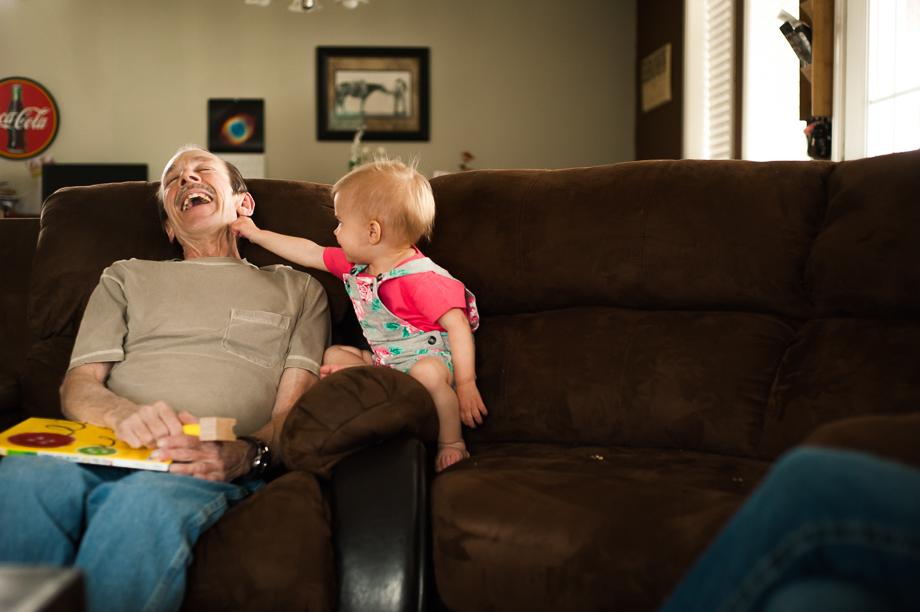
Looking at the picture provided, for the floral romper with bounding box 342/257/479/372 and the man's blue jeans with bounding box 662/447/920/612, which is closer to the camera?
the man's blue jeans with bounding box 662/447/920/612

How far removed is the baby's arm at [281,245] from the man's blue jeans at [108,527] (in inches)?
29.1

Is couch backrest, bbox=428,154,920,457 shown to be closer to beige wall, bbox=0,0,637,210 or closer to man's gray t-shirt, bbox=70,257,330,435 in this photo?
man's gray t-shirt, bbox=70,257,330,435

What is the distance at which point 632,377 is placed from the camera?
1505mm

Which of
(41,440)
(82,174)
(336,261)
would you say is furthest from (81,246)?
(82,174)

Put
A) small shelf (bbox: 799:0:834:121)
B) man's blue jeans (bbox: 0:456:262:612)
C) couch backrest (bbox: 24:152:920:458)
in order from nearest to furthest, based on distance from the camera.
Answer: man's blue jeans (bbox: 0:456:262:612), couch backrest (bbox: 24:152:920:458), small shelf (bbox: 799:0:834:121)

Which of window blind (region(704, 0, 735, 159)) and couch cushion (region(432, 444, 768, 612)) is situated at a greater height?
window blind (region(704, 0, 735, 159))

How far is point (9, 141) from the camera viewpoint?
4.47 m

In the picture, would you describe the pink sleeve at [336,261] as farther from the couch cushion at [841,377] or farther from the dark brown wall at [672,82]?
the dark brown wall at [672,82]

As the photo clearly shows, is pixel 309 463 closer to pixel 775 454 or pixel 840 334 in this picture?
pixel 775 454

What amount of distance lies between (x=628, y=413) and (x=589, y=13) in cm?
384

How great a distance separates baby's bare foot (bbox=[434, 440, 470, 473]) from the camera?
136 centimetres

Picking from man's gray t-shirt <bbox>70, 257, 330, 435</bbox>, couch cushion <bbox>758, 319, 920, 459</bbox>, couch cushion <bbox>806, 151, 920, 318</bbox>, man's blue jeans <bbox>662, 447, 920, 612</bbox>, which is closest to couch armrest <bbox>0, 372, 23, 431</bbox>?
man's gray t-shirt <bbox>70, 257, 330, 435</bbox>

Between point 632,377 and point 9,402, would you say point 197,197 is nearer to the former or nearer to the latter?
point 9,402

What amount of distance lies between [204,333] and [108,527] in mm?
579
